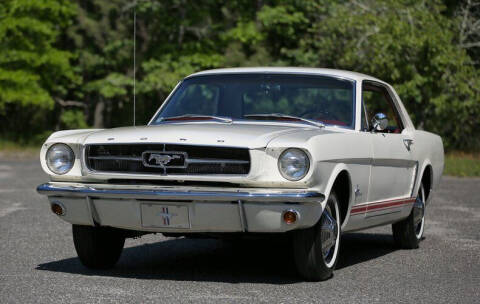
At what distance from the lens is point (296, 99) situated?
879 centimetres

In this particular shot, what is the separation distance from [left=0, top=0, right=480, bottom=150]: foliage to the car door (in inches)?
807

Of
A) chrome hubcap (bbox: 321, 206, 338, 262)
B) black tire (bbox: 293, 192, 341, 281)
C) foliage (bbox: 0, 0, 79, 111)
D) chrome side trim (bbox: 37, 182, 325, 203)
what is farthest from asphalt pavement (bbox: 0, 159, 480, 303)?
foliage (bbox: 0, 0, 79, 111)

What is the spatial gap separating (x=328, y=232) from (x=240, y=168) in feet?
3.19

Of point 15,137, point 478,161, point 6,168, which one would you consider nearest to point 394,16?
point 478,161

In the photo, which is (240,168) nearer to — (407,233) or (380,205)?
(380,205)

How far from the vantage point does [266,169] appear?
23.5 feet

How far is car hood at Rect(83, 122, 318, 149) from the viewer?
725 centimetres

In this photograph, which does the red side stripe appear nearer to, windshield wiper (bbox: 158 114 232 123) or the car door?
the car door

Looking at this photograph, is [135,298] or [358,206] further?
[358,206]

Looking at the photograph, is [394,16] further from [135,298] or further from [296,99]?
[135,298]

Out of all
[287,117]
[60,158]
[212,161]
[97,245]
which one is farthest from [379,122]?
[60,158]

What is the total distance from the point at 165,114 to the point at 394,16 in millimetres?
22240

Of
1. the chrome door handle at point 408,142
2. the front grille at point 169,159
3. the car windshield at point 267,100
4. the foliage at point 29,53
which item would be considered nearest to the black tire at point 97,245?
the front grille at point 169,159

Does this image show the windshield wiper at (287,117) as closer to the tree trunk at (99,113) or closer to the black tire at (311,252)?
the black tire at (311,252)
